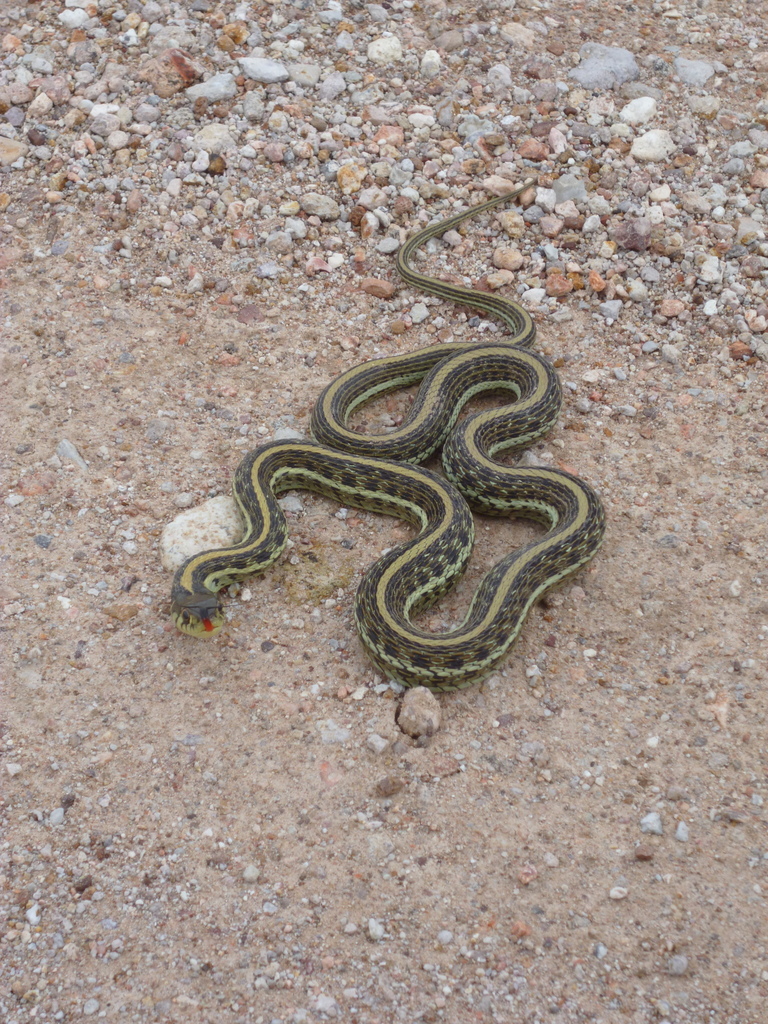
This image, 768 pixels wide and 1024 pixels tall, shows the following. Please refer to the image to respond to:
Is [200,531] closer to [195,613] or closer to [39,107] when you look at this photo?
[195,613]

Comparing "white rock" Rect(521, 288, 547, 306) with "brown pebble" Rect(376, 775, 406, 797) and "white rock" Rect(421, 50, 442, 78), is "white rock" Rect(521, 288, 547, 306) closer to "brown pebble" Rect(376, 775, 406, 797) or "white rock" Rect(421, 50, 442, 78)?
"white rock" Rect(421, 50, 442, 78)

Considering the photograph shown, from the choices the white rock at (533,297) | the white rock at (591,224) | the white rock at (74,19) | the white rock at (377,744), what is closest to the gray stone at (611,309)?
the white rock at (533,297)

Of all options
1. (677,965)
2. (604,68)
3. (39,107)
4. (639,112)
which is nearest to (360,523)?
(677,965)

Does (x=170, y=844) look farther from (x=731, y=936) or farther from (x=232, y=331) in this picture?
(x=232, y=331)

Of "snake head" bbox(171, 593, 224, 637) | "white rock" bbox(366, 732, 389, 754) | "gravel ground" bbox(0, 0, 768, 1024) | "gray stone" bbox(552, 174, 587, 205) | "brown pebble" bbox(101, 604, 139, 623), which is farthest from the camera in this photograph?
"gray stone" bbox(552, 174, 587, 205)

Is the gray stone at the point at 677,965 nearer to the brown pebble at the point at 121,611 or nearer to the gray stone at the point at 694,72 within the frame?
the brown pebble at the point at 121,611

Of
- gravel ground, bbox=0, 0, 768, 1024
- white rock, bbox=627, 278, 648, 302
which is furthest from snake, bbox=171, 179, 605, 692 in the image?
white rock, bbox=627, 278, 648, 302
